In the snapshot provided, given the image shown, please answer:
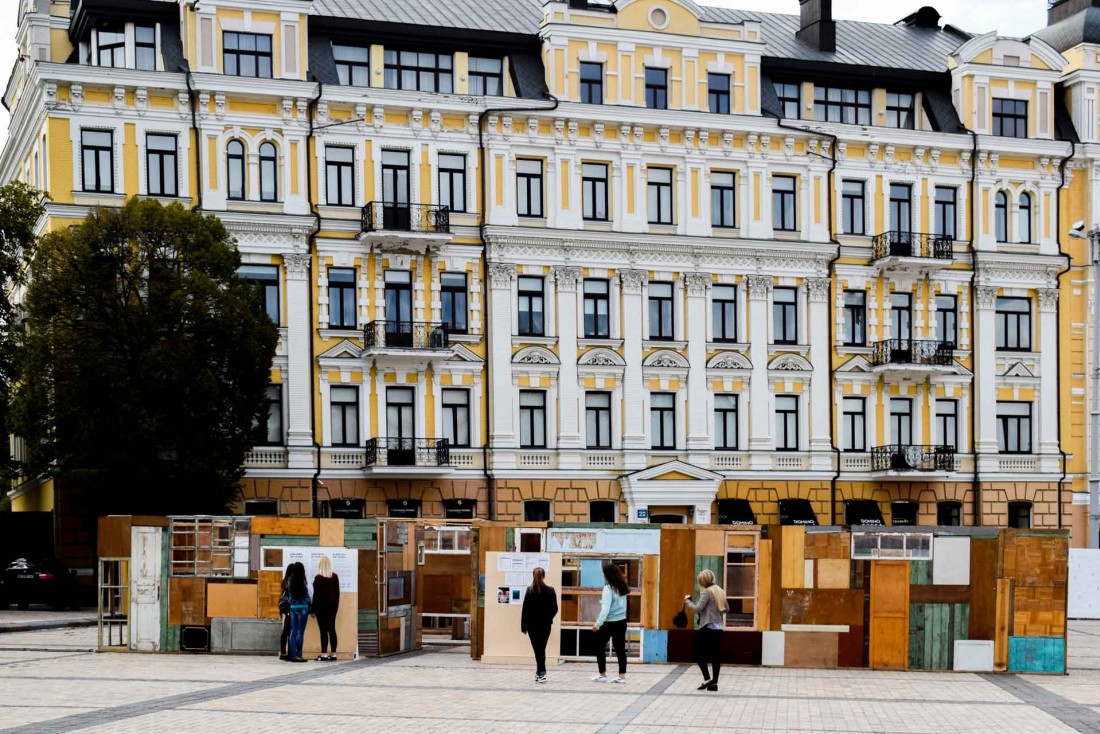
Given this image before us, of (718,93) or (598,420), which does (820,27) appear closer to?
(718,93)

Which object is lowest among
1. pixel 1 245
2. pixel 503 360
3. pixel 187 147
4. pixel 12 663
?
pixel 12 663

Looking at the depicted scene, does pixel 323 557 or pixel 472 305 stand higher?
pixel 472 305

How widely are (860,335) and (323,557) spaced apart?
95.2 feet

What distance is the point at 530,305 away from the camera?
4912 cm

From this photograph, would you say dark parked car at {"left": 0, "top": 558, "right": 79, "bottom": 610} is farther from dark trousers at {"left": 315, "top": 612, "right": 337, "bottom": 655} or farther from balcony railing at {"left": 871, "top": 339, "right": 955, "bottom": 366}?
balcony railing at {"left": 871, "top": 339, "right": 955, "bottom": 366}

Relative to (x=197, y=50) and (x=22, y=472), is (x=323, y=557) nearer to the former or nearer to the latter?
(x=22, y=472)

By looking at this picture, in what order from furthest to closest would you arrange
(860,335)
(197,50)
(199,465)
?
(860,335), (197,50), (199,465)

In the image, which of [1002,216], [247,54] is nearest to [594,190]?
[247,54]

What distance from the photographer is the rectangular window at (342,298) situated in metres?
47.4

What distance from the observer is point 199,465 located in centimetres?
4022

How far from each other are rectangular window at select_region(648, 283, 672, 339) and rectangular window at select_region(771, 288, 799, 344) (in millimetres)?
3508

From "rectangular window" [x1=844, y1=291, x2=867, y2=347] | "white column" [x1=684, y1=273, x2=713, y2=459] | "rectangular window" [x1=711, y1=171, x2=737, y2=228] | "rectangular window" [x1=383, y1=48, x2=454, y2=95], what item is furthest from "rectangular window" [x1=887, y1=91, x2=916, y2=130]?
"rectangular window" [x1=383, y1=48, x2=454, y2=95]

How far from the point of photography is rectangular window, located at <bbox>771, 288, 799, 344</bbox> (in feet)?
169

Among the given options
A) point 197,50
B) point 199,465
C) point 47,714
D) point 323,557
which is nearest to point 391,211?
point 197,50
